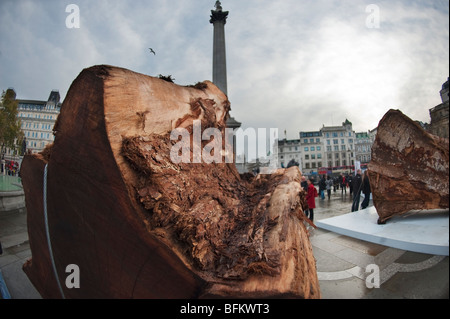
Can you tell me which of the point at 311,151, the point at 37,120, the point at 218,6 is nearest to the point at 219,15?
the point at 218,6

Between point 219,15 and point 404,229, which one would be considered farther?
point 219,15

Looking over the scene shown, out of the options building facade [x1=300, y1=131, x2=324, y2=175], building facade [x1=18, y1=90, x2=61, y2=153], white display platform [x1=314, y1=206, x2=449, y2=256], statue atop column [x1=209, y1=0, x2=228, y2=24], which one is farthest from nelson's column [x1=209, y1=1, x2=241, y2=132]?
building facade [x1=18, y1=90, x2=61, y2=153]

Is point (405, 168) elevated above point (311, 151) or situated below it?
below

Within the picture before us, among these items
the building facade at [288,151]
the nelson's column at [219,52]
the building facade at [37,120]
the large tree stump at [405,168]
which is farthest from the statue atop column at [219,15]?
the building facade at [37,120]

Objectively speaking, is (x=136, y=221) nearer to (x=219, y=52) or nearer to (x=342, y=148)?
(x=219, y=52)

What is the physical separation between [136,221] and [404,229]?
2.32 metres

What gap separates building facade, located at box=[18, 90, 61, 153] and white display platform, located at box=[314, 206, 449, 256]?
59.8m

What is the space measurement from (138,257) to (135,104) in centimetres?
96

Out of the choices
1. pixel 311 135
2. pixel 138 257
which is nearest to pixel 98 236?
pixel 138 257

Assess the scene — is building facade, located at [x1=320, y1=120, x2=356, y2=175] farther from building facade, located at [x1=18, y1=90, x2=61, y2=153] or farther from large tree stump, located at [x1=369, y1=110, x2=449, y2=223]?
building facade, located at [x1=18, y1=90, x2=61, y2=153]

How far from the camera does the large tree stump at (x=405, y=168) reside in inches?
75.7

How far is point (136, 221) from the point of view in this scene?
3.34ft

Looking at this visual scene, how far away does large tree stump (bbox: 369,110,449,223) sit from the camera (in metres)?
1.92
